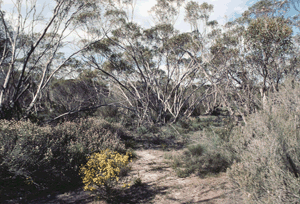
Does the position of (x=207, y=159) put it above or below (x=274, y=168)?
below

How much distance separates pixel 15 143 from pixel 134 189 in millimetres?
3025

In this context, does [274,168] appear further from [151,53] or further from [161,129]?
[151,53]

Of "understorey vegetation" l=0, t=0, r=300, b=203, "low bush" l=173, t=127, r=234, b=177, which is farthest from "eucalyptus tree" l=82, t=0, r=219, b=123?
"low bush" l=173, t=127, r=234, b=177

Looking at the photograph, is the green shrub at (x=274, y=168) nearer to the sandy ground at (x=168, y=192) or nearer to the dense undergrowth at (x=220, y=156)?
the dense undergrowth at (x=220, y=156)

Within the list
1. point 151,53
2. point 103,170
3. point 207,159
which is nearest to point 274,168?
point 207,159

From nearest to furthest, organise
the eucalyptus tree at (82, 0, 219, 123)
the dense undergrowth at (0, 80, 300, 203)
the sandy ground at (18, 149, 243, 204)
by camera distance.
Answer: the dense undergrowth at (0, 80, 300, 203) → the sandy ground at (18, 149, 243, 204) → the eucalyptus tree at (82, 0, 219, 123)

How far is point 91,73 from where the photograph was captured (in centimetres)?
1766

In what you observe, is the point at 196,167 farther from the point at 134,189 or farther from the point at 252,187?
the point at 252,187

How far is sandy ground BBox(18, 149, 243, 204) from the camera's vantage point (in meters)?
3.92

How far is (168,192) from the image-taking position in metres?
4.39

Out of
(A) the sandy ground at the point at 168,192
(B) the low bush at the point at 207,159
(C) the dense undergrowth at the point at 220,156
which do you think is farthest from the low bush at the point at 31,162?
(B) the low bush at the point at 207,159

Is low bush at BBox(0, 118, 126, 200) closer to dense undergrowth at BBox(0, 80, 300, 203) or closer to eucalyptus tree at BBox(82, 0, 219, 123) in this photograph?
dense undergrowth at BBox(0, 80, 300, 203)

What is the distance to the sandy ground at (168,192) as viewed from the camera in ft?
12.9

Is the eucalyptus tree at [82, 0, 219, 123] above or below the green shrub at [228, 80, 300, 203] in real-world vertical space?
above
